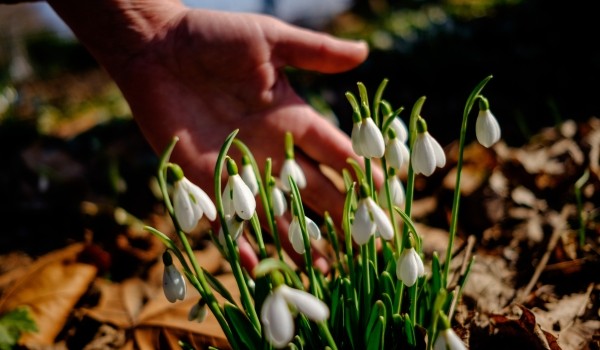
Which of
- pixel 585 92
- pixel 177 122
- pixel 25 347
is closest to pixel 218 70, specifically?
pixel 177 122

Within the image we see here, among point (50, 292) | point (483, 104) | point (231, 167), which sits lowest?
point (50, 292)

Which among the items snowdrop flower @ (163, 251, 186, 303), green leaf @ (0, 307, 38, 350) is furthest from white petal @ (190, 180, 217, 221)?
green leaf @ (0, 307, 38, 350)

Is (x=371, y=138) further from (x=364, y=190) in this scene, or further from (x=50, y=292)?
(x=50, y=292)

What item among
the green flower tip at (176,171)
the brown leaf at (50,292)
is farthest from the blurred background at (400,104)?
the green flower tip at (176,171)

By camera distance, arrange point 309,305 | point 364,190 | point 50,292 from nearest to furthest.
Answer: point 309,305
point 364,190
point 50,292

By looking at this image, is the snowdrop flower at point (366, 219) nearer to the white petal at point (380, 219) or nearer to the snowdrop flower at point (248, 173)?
the white petal at point (380, 219)

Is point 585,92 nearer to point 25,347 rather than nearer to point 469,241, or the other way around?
point 469,241

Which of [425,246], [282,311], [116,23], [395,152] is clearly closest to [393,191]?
[395,152]
